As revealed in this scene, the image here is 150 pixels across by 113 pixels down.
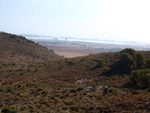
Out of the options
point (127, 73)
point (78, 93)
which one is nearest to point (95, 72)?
point (127, 73)

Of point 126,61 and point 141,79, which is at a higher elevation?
point 126,61

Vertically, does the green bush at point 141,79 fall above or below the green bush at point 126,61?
below

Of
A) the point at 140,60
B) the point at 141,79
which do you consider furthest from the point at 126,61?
the point at 141,79

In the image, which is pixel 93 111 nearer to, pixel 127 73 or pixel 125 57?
pixel 127 73

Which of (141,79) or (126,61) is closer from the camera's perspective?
(141,79)

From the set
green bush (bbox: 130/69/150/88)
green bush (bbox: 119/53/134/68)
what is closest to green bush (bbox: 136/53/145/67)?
green bush (bbox: 119/53/134/68)

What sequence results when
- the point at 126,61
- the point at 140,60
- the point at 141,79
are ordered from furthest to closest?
the point at 126,61
the point at 140,60
the point at 141,79

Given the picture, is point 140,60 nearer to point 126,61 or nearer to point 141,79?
point 126,61

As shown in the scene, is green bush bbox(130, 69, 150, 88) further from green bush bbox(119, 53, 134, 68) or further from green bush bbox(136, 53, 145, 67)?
green bush bbox(136, 53, 145, 67)

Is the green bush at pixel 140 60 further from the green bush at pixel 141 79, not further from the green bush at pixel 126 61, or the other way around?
the green bush at pixel 141 79

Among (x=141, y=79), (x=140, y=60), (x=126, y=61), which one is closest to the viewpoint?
(x=141, y=79)

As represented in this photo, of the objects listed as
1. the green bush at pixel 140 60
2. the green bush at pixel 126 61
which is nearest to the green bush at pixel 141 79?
the green bush at pixel 126 61
